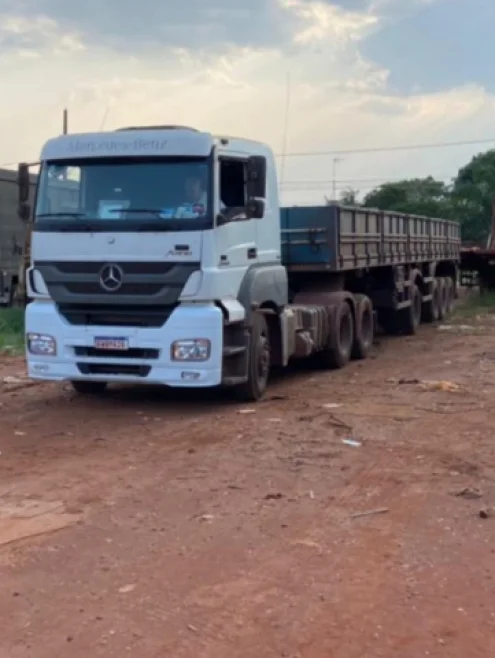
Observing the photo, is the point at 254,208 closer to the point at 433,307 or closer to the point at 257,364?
the point at 257,364

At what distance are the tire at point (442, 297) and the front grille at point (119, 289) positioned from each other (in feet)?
44.3

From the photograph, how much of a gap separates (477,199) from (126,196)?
34890mm

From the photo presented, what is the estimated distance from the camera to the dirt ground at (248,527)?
4.75 metres

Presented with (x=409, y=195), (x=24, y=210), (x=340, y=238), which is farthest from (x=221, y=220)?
(x=409, y=195)

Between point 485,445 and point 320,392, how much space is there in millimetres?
3403

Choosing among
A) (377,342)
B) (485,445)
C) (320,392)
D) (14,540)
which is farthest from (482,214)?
(14,540)

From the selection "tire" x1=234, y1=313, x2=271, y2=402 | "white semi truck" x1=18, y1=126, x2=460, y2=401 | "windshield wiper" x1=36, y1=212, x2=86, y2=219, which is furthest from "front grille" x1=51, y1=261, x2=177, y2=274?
"tire" x1=234, y1=313, x2=271, y2=402

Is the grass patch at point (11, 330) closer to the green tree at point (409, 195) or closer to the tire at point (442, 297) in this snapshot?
the tire at point (442, 297)

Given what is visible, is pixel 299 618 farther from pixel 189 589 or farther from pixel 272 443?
pixel 272 443

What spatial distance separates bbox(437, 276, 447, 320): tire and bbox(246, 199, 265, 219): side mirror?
12.5 metres

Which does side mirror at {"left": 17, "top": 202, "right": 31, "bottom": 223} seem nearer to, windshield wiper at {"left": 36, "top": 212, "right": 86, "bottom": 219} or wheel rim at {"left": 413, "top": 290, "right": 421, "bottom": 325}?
windshield wiper at {"left": 36, "top": 212, "right": 86, "bottom": 219}

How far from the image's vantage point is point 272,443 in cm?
899

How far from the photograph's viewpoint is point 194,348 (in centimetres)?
995

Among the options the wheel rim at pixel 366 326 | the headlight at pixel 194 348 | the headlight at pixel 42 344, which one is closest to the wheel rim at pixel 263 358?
the headlight at pixel 194 348
